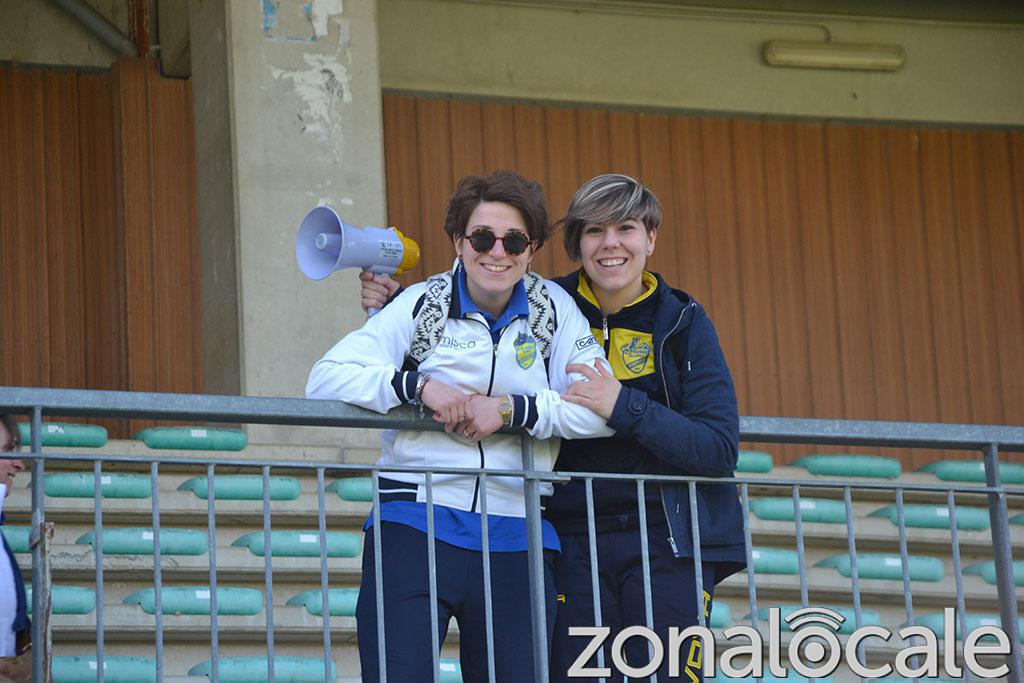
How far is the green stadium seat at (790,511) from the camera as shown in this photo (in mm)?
9938

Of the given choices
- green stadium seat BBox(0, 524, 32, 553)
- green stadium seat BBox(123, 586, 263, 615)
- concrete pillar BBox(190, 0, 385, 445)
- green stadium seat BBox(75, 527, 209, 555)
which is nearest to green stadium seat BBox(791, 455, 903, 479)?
concrete pillar BBox(190, 0, 385, 445)

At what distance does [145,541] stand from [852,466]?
4.92m

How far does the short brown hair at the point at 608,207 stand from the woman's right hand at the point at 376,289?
20.3 inches

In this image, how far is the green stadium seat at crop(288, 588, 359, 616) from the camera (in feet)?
25.7

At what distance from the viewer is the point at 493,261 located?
4.77m

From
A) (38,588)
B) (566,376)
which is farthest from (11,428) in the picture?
(566,376)

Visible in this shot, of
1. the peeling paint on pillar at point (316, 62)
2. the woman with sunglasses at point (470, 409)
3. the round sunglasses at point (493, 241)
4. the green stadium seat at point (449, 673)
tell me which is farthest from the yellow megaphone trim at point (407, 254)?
the peeling paint on pillar at point (316, 62)

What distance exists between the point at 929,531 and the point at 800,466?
1.28 m

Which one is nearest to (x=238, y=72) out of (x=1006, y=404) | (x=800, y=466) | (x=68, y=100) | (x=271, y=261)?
(x=271, y=261)

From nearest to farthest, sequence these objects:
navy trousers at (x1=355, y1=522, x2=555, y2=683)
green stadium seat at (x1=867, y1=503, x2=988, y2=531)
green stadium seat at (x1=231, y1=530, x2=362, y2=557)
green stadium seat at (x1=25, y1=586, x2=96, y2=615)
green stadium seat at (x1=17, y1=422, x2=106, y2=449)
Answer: navy trousers at (x1=355, y1=522, x2=555, y2=683) < green stadium seat at (x1=25, y1=586, x2=96, y2=615) < green stadium seat at (x1=231, y1=530, x2=362, y2=557) < green stadium seat at (x1=17, y1=422, x2=106, y2=449) < green stadium seat at (x1=867, y1=503, x2=988, y2=531)

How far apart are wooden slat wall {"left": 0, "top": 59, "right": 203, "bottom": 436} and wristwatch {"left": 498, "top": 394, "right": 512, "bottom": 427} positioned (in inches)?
277

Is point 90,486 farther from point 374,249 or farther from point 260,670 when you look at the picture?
point 374,249

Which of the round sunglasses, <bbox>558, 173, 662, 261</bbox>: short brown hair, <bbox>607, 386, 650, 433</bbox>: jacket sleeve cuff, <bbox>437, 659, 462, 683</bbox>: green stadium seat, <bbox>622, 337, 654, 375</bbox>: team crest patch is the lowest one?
<bbox>437, 659, 462, 683</bbox>: green stadium seat

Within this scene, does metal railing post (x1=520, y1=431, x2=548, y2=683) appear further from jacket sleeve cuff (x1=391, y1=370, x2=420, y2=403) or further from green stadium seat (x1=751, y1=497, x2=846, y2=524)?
green stadium seat (x1=751, y1=497, x2=846, y2=524)
